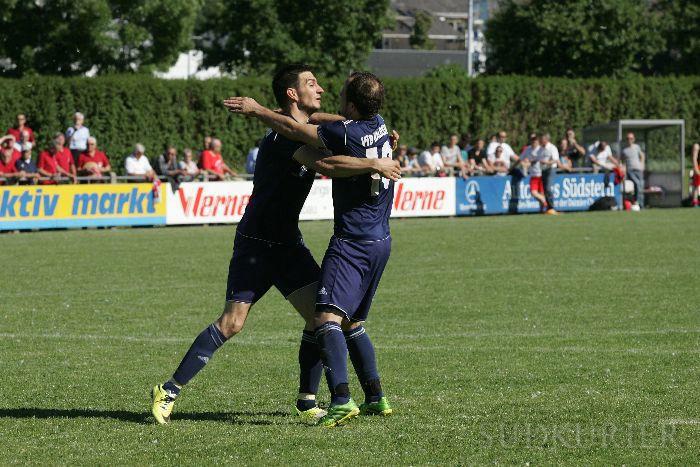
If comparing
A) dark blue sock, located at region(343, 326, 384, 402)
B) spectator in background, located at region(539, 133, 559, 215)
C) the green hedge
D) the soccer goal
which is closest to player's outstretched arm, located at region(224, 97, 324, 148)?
dark blue sock, located at region(343, 326, 384, 402)

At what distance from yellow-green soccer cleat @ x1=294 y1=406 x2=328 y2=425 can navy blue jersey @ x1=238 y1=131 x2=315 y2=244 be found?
1028 mm

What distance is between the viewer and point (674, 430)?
684cm

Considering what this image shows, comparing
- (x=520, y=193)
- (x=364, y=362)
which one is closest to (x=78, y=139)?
(x=520, y=193)

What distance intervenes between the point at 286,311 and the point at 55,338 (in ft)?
9.58

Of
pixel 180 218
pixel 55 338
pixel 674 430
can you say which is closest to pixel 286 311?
pixel 55 338

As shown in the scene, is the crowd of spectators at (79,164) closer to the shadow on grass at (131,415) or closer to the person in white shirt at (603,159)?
the person in white shirt at (603,159)

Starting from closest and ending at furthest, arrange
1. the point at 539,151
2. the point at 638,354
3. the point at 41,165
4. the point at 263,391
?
the point at 263,391
the point at 638,354
the point at 41,165
the point at 539,151

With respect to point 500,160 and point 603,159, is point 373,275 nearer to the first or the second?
point 500,160

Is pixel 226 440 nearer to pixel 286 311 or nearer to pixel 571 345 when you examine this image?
pixel 571 345

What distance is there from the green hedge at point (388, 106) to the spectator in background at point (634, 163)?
904 cm

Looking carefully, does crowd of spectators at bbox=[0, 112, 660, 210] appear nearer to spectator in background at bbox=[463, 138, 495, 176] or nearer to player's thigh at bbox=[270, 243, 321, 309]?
spectator in background at bbox=[463, 138, 495, 176]

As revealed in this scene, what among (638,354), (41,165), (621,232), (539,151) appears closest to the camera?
(638,354)

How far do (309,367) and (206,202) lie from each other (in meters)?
19.7

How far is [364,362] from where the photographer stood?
7547 mm
